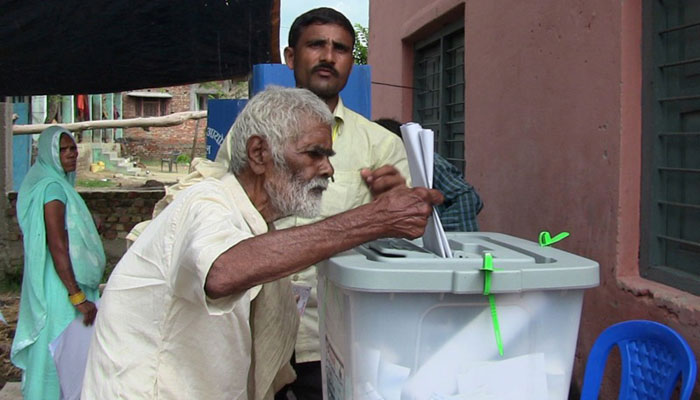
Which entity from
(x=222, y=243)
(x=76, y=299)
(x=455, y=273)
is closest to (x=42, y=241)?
(x=76, y=299)

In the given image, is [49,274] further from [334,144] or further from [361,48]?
[361,48]

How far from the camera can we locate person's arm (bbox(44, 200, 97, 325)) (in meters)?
3.55

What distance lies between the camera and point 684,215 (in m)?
2.37

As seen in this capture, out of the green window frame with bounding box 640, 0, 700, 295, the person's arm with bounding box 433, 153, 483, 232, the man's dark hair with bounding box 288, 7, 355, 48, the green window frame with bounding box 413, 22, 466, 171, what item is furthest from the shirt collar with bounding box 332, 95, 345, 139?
the green window frame with bounding box 413, 22, 466, 171

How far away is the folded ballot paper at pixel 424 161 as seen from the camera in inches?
54.1

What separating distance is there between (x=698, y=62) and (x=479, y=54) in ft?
6.17

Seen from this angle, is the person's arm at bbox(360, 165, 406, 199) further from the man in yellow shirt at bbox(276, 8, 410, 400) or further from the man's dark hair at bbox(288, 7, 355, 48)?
the man's dark hair at bbox(288, 7, 355, 48)

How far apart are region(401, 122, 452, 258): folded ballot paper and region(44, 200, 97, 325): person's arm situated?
265 centimetres

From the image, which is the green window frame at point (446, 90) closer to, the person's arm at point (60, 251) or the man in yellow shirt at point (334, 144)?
the man in yellow shirt at point (334, 144)

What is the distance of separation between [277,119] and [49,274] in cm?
257

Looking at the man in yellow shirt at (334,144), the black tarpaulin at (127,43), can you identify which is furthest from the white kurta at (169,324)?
the black tarpaulin at (127,43)

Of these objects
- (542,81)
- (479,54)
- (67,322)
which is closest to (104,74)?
(67,322)

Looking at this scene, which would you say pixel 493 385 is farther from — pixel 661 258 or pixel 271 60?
pixel 271 60

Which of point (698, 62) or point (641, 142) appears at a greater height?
point (698, 62)
